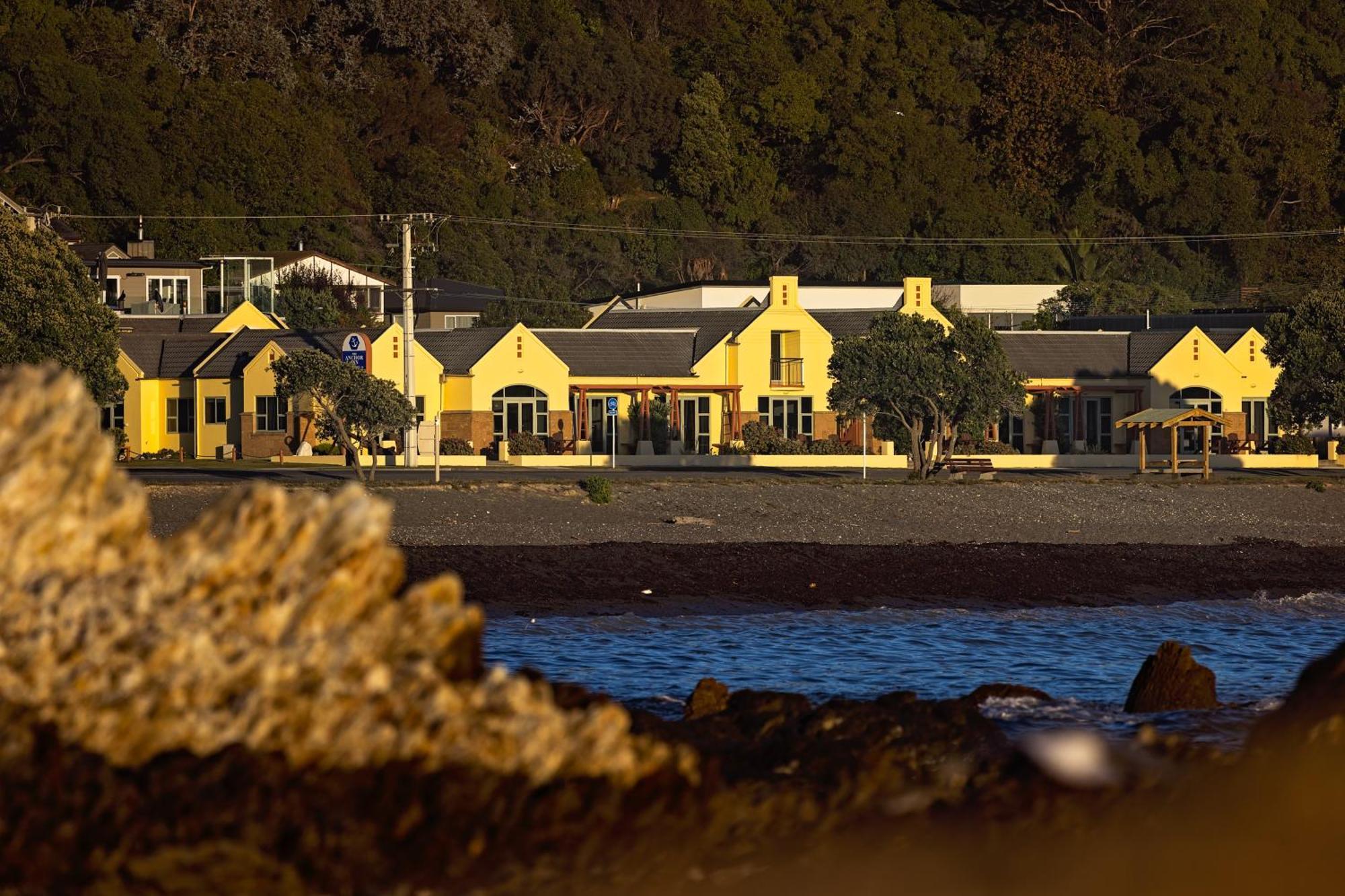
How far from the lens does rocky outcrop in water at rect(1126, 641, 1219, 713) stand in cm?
1947

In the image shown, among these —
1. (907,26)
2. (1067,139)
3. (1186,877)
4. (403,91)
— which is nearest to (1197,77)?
(1067,139)

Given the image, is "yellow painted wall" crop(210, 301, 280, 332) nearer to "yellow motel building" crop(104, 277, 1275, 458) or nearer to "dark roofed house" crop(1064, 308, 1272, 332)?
"yellow motel building" crop(104, 277, 1275, 458)

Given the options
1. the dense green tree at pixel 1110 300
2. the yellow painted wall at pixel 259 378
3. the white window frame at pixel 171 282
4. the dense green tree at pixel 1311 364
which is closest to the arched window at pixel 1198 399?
the dense green tree at pixel 1311 364

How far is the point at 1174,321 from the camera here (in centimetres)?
8656

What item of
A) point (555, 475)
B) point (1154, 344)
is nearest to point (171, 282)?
point (1154, 344)

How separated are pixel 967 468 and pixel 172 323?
Answer: 1411 inches

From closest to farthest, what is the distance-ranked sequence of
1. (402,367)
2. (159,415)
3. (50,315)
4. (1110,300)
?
(50,315) → (402,367) → (159,415) → (1110,300)

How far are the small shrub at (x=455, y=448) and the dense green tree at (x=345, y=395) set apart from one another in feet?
37.8

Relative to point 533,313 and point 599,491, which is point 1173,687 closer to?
point 599,491

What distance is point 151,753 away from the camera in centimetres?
906

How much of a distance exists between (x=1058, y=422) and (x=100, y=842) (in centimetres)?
6525

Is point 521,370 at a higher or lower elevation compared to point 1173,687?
higher

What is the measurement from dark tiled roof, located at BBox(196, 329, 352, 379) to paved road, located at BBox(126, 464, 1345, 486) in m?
9.57

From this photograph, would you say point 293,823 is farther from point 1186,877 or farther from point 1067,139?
point 1067,139
